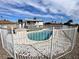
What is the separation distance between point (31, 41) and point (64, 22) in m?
15.4

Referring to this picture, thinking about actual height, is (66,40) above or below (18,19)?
below

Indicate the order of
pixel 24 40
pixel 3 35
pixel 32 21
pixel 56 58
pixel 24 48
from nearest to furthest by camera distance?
1. pixel 56 58
2. pixel 24 48
3. pixel 3 35
4. pixel 24 40
5. pixel 32 21

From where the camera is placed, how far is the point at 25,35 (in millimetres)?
6781

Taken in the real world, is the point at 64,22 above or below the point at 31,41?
above

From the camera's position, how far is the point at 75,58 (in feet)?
13.3

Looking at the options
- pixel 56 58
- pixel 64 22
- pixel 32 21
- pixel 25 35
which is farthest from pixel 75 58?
pixel 64 22

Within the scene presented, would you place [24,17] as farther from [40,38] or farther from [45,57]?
[45,57]

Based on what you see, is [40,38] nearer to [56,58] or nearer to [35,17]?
[56,58]

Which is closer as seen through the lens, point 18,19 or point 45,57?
point 45,57

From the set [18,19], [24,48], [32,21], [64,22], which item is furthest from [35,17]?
[24,48]

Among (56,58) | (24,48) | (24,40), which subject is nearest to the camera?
(56,58)

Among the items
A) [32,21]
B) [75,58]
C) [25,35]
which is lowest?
[75,58]

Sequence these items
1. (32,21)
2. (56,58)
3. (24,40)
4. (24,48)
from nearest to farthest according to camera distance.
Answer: (56,58) < (24,48) < (24,40) < (32,21)

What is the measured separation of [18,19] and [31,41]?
15050 mm
